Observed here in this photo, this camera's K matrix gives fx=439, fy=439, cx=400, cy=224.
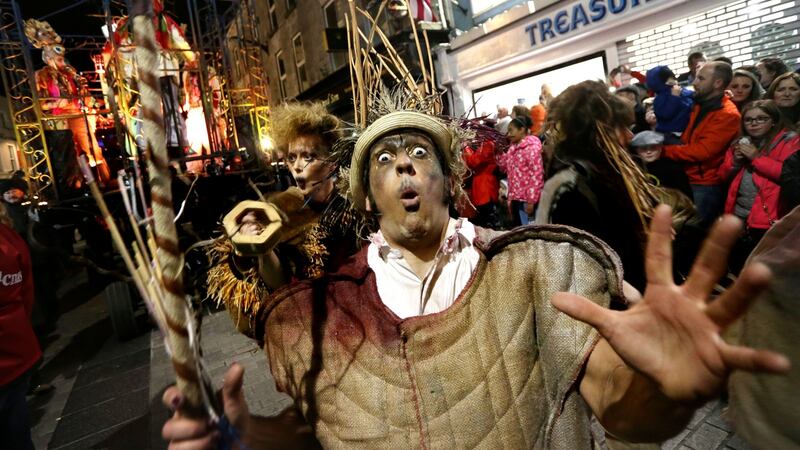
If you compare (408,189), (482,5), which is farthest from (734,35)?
(408,189)

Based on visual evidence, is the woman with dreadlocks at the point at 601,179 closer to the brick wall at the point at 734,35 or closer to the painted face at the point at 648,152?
the painted face at the point at 648,152

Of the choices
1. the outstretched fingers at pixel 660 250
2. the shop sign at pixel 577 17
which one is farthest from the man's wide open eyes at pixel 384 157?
the shop sign at pixel 577 17

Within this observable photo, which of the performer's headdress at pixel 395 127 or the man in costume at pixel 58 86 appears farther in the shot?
the man in costume at pixel 58 86

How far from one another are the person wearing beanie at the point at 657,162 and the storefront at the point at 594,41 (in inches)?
61.2

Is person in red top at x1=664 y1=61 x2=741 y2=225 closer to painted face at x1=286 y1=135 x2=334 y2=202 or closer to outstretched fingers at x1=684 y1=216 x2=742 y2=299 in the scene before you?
painted face at x1=286 y1=135 x2=334 y2=202

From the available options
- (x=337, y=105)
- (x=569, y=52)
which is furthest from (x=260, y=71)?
(x=569, y=52)

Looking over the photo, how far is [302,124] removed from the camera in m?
2.88

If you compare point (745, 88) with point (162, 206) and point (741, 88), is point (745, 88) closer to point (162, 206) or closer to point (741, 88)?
point (741, 88)

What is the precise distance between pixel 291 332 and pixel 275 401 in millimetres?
2719

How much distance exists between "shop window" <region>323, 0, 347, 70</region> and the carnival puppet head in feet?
26.6

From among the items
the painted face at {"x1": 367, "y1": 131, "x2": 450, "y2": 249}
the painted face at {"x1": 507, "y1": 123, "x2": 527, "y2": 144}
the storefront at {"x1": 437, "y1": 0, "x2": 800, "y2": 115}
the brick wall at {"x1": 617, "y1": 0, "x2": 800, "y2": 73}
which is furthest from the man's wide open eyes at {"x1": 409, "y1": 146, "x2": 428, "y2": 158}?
the brick wall at {"x1": 617, "y1": 0, "x2": 800, "y2": 73}

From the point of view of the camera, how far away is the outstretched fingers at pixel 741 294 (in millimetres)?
883

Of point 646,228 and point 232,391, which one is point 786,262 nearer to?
point 232,391

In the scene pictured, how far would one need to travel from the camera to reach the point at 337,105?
15016 millimetres
